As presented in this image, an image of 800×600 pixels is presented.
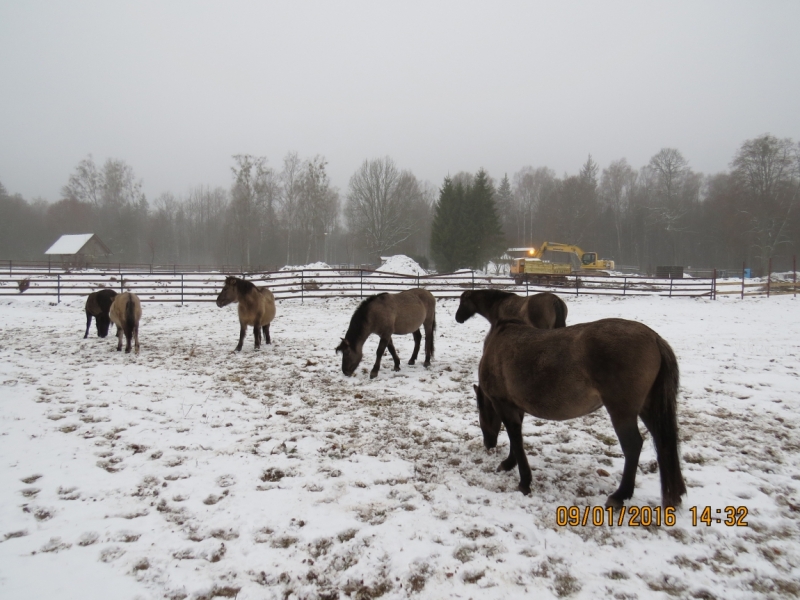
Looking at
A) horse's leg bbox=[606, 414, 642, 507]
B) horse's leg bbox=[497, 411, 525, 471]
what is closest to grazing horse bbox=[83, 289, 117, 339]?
horse's leg bbox=[497, 411, 525, 471]

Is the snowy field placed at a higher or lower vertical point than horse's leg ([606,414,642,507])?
lower

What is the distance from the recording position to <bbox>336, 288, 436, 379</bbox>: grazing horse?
267 inches

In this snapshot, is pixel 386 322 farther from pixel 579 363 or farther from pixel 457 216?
pixel 457 216

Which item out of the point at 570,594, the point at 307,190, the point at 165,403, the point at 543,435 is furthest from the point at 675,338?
the point at 307,190

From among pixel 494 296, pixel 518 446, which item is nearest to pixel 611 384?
pixel 518 446

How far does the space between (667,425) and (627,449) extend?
1.12 ft

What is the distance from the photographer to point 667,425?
2859 mm

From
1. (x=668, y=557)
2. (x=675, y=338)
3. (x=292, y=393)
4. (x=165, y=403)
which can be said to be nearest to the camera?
(x=668, y=557)

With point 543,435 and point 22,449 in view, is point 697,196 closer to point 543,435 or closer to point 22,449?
point 543,435

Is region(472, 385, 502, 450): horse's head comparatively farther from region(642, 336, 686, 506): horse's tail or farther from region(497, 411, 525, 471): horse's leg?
Result: region(642, 336, 686, 506): horse's tail

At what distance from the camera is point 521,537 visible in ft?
8.81

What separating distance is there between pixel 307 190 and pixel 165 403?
43693 mm

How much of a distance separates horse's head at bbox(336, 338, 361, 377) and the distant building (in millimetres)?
42923

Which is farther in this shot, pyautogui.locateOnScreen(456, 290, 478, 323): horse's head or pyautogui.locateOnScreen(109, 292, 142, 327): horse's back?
pyautogui.locateOnScreen(109, 292, 142, 327): horse's back
